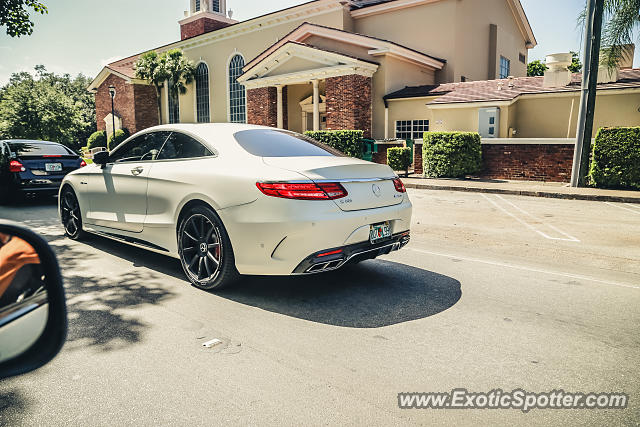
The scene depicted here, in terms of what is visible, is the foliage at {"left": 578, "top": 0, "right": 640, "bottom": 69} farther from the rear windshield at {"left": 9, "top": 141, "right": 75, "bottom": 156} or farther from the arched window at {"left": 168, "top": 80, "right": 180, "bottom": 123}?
the arched window at {"left": 168, "top": 80, "right": 180, "bottom": 123}

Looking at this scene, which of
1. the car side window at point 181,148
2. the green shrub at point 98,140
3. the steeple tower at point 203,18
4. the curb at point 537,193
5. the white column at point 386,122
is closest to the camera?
the car side window at point 181,148

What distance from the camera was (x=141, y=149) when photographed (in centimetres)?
570

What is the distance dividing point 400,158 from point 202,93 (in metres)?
23.6

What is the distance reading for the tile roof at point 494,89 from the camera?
19328 mm

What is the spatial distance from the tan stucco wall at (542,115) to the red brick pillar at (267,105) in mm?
8994

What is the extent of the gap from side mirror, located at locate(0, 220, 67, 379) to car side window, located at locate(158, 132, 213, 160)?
10.4ft

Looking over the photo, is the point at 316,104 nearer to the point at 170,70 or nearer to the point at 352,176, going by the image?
the point at 170,70

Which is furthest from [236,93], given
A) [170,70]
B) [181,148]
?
[181,148]

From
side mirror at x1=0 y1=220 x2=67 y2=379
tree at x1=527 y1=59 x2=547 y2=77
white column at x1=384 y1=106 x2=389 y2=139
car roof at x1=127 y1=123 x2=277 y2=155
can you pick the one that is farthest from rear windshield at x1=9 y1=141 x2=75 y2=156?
tree at x1=527 y1=59 x2=547 y2=77

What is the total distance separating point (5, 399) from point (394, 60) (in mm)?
23764

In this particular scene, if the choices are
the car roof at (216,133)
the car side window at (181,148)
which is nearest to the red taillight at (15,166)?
the car roof at (216,133)

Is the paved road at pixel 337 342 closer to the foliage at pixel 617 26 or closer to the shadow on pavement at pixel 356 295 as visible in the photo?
the shadow on pavement at pixel 356 295

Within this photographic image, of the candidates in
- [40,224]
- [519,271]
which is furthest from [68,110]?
[519,271]

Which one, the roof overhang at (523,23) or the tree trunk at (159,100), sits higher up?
the roof overhang at (523,23)
